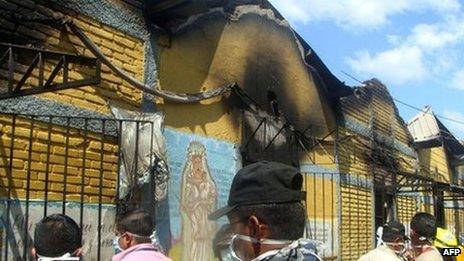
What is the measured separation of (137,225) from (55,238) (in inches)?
34.9

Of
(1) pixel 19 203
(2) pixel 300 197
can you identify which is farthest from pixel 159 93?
→ (2) pixel 300 197

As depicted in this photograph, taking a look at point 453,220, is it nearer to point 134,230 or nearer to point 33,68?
point 33,68

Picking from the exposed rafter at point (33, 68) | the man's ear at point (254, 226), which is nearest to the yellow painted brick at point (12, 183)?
the exposed rafter at point (33, 68)

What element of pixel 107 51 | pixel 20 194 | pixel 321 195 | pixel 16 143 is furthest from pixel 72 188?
pixel 321 195

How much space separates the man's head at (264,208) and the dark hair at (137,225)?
1.72 meters

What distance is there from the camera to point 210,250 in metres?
6.91

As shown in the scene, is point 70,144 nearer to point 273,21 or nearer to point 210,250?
point 210,250

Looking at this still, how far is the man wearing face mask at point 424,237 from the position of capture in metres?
5.23

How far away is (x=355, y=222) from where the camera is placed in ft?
36.3

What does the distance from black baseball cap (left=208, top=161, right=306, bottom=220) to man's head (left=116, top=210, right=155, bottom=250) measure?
171 centimetres

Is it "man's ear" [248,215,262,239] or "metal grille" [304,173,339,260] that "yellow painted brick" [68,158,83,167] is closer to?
"man's ear" [248,215,262,239]

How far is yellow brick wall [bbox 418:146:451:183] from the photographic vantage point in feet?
49.1

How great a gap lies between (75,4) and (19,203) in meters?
1.99

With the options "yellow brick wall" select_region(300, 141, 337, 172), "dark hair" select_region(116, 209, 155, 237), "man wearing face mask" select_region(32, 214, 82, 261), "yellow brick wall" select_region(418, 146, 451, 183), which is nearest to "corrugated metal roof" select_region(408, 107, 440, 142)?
"yellow brick wall" select_region(418, 146, 451, 183)
